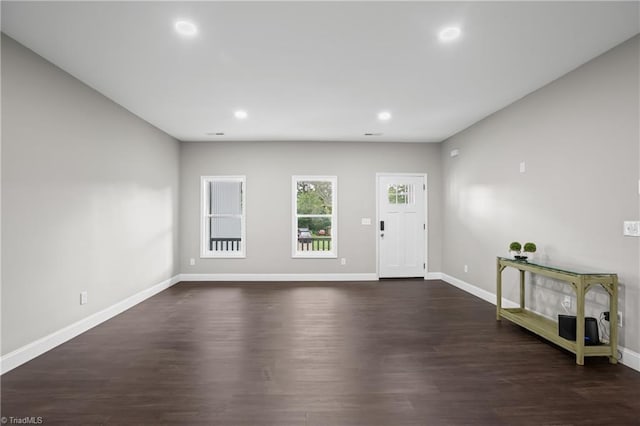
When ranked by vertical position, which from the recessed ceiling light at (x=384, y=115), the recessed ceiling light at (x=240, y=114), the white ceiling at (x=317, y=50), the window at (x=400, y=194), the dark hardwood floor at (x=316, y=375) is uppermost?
the white ceiling at (x=317, y=50)

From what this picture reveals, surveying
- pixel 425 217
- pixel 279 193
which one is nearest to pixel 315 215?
pixel 279 193

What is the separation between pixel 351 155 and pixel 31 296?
5.01 metres

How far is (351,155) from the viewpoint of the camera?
610 centimetres

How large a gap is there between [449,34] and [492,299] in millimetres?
3658

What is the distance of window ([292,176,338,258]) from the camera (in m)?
6.04

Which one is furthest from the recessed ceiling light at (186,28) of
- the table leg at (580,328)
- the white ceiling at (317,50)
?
the table leg at (580,328)

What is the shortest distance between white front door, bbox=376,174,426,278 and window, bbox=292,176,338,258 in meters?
0.94

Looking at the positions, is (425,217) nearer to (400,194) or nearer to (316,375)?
(400,194)

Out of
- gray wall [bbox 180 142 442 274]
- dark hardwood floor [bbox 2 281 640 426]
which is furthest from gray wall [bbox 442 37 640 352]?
gray wall [bbox 180 142 442 274]

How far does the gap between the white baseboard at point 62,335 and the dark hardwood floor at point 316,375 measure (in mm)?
79

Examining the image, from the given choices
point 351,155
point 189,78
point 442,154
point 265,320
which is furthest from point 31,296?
point 442,154

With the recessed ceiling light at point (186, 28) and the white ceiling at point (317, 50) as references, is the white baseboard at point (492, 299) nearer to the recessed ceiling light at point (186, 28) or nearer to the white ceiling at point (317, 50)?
the white ceiling at point (317, 50)

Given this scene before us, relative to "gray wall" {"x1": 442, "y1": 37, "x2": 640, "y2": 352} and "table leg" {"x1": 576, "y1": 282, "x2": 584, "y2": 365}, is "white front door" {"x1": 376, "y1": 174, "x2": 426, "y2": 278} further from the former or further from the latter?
"table leg" {"x1": 576, "y1": 282, "x2": 584, "y2": 365}

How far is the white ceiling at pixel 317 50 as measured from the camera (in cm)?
220
